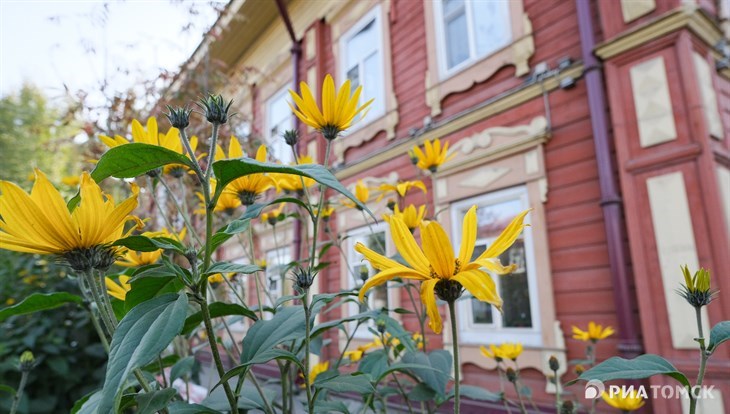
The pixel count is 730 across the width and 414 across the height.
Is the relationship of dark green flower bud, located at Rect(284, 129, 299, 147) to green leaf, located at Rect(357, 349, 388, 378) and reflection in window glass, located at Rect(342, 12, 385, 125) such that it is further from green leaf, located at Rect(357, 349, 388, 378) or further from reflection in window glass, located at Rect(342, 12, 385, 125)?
reflection in window glass, located at Rect(342, 12, 385, 125)

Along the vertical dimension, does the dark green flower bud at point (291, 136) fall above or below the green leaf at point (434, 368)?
above

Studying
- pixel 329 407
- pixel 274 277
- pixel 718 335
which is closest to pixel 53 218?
pixel 329 407

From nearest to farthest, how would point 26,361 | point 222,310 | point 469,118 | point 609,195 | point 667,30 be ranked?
point 222,310, point 26,361, point 667,30, point 609,195, point 469,118

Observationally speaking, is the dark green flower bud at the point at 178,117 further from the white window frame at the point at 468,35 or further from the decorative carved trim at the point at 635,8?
the white window frame at the point at 468,35

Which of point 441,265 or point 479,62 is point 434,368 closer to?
point 441,265

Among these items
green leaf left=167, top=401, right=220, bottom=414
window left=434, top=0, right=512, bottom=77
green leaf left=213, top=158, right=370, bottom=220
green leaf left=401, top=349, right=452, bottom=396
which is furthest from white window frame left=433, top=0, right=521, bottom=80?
green leaf left=167, top=401, right=220, bottom=414

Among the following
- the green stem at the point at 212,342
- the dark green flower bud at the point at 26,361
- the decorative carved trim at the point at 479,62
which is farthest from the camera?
the decorative carved trim at the point at 479,62

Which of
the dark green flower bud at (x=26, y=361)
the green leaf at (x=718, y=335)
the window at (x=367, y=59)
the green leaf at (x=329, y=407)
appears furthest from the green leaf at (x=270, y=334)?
the window at (x=367, y=59)

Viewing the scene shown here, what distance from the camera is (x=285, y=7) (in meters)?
6.89

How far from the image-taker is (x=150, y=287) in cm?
64

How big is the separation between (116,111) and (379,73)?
3.16m

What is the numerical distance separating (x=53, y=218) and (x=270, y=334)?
355 millimetres

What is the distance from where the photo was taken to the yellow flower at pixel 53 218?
557mm

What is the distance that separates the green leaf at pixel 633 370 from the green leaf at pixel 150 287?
61cm
